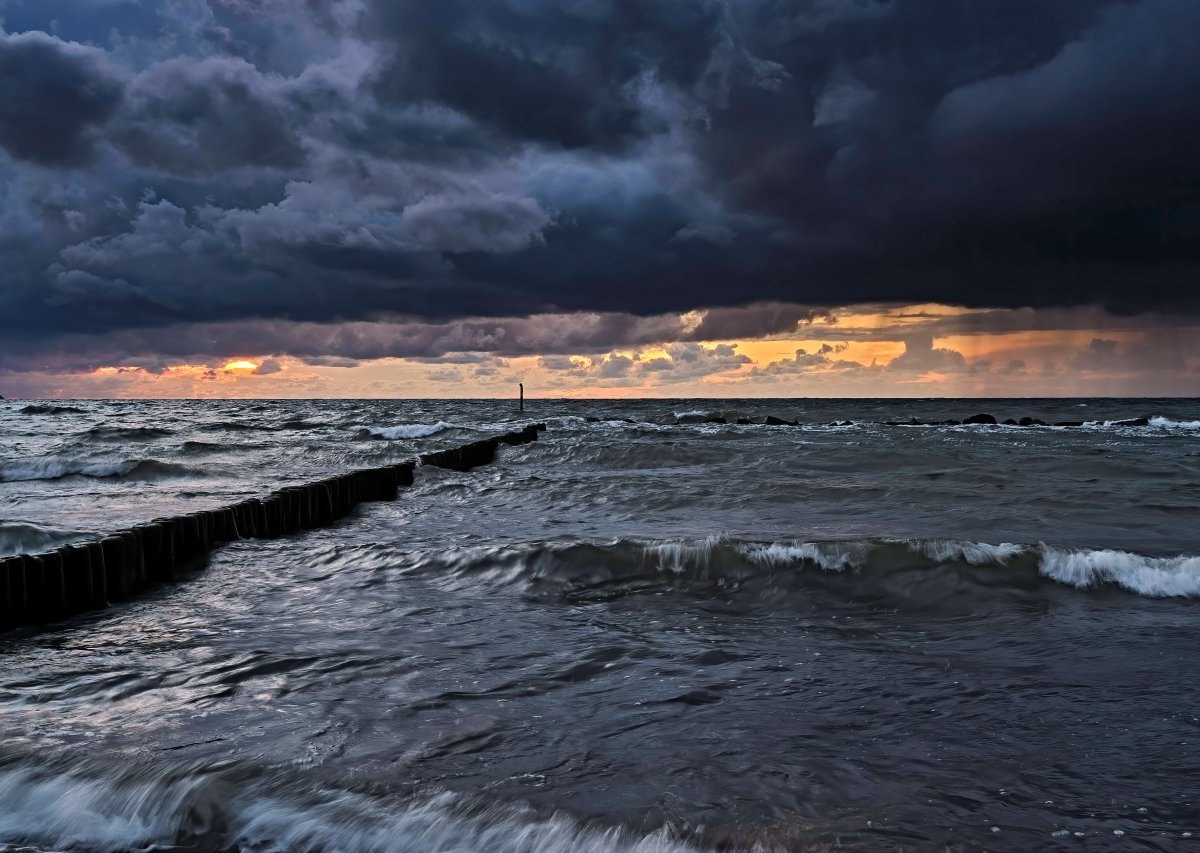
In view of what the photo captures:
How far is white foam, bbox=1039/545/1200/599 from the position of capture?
23.8ft

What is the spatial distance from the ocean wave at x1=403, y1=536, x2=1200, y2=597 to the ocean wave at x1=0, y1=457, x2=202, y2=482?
45.5ft

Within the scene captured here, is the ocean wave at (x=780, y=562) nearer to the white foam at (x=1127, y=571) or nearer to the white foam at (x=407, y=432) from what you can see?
the white foam at (x=1127, y=571)

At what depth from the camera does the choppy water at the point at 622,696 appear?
324 cm

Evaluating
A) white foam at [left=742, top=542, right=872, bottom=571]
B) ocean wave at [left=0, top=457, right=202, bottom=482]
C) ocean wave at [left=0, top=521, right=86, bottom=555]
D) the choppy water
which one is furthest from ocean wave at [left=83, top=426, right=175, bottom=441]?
white foam at [left=742, top=542, right=872, bottom=571]

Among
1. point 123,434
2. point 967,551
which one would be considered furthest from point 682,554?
point 123,434

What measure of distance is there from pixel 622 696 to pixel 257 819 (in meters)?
2.00

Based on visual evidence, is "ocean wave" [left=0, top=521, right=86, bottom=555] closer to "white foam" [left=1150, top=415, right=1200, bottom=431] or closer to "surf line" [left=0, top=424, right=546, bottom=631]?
"surf line" [left=0, top=424, right=546, bottom=631]

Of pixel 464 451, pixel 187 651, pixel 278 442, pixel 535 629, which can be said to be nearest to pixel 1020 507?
pixel 535 629

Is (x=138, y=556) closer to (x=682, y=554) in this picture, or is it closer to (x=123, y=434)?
(x=682, y=554)

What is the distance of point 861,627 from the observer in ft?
20.6

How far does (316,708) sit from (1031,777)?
11.2 ft

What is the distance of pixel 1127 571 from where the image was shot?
7578 millimetres

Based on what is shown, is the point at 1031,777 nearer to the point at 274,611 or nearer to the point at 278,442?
the point at 274,611

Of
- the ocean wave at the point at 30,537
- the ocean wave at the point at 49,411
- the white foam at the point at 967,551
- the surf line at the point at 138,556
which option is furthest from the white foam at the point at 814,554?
the ocean wave at the point at 49,411
